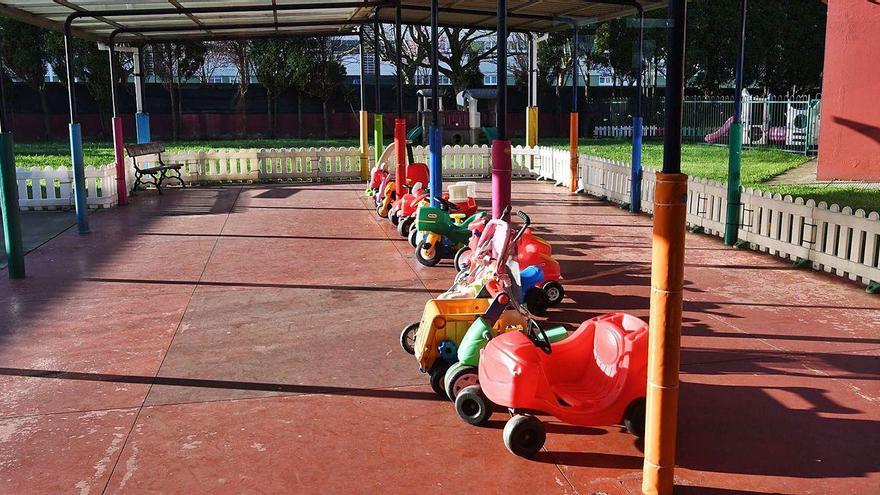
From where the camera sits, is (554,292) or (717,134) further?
(717,134)

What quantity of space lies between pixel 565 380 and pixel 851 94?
49.6ft

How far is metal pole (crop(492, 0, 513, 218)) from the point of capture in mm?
7097

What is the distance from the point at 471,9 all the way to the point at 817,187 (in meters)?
8.22

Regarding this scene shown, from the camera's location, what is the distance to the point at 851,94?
16.8 m

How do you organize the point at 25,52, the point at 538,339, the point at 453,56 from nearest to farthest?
the point at 538,339
the point at 25,52
the point at 453,56

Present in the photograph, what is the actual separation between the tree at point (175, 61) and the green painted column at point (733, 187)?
104ft

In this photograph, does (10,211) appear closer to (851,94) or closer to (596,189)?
(596,189)

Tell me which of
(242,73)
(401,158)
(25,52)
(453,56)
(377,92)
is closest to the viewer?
(401,158)

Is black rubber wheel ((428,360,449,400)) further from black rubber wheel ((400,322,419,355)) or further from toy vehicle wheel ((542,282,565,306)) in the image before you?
toy vehicle wheel ((542,282,565,306))

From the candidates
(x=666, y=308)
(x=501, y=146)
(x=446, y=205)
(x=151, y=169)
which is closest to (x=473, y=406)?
(x=666, y=308)

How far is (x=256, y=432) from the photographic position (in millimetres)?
4668

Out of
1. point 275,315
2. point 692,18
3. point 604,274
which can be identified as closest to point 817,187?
point 604,274

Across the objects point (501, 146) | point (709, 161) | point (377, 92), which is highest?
point (377, 92)

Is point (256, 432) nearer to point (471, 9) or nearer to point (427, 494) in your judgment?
point (427, 494)
